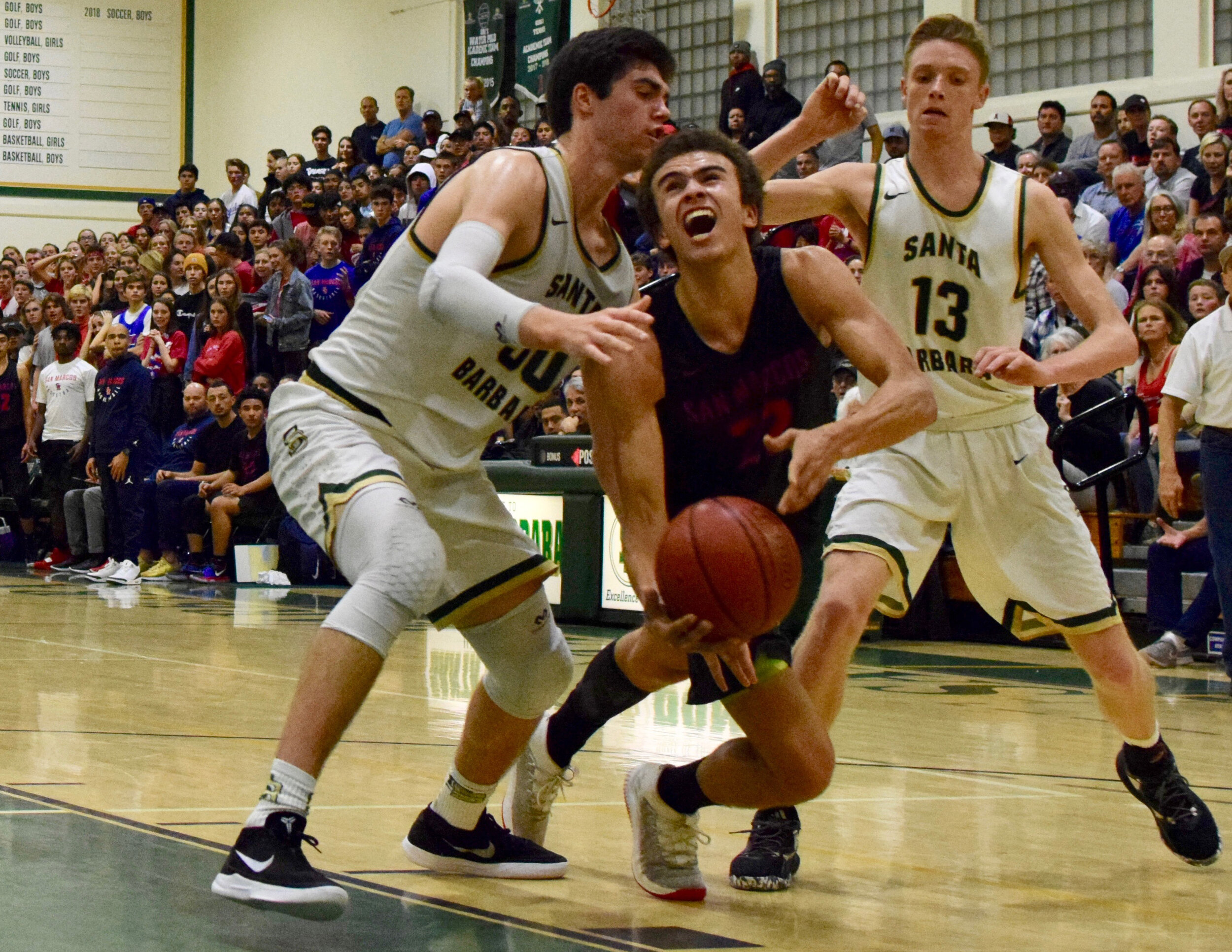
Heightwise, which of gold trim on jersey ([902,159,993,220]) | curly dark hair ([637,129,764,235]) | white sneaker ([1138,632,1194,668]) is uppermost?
gold trim on jersey ([902,159,993,220])

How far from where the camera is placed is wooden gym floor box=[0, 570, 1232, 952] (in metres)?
3.11

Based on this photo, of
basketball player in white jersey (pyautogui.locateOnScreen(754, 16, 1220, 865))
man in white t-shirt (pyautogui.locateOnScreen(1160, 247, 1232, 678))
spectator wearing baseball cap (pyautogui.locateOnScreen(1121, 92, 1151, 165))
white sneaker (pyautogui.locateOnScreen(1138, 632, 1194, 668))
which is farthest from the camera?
A: spectator wearing baseball cap (pyautogui.locateOnScreen(1121, 92, 1151, 165))

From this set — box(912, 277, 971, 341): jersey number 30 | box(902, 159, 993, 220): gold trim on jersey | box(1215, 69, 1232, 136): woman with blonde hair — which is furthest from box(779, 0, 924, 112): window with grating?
box(912, 277, 971, 341): jersey number 30

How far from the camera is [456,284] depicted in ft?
10.1

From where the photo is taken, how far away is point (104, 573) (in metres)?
13.9

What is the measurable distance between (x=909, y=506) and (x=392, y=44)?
19.6 metres

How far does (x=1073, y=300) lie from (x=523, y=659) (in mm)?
1620

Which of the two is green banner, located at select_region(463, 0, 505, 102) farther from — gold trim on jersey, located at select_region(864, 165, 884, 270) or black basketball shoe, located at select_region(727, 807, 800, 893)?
black basketball shoe, located at select_region(727, 807, 800, 893)

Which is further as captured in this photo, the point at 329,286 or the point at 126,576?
the point at 329,286

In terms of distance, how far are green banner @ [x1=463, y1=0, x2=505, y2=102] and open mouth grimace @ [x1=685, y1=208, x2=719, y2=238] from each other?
1693cm

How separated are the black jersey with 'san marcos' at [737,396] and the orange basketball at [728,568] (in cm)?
33

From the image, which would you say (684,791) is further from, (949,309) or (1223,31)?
(1223,31)

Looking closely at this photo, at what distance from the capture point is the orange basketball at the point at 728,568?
115 inches

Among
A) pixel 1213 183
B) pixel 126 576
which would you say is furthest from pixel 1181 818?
pixel 126 576
